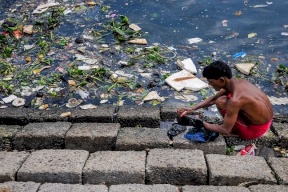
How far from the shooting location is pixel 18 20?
5820mm

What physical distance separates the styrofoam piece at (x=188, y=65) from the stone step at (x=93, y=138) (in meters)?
1.16

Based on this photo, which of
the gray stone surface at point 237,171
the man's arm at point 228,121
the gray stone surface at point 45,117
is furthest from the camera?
the gray stone surface at point 45,117

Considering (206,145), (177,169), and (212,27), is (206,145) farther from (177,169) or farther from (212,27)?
(212,27)

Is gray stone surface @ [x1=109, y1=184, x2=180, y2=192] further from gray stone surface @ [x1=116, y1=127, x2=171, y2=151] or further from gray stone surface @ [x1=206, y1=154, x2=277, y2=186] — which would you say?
gray stone surface @ [x1=116, y1=127, x2=171, y2=151]

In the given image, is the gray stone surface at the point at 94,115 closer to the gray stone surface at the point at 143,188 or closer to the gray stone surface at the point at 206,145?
the gray stone surface at the point at 206,145

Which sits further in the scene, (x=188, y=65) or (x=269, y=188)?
(x=188, y=65)

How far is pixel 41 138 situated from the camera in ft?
11.5

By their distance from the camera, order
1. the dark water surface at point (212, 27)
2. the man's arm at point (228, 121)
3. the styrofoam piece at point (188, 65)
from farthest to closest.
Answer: the dark water surface at point (212, 27) → the styrofoam piece at point (188, 65) → the man's arm at point (228, 121)

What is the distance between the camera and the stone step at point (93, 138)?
3387 mm

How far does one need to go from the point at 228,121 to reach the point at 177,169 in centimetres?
66

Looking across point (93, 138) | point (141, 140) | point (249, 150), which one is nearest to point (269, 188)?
point (249, 150)

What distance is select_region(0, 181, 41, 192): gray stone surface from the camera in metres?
2.97

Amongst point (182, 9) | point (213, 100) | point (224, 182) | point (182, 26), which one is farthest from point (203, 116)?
point (182, 9)

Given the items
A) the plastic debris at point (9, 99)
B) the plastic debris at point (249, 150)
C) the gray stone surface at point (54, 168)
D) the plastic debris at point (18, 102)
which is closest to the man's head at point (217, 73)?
the plastic debris at point (249, 150)
